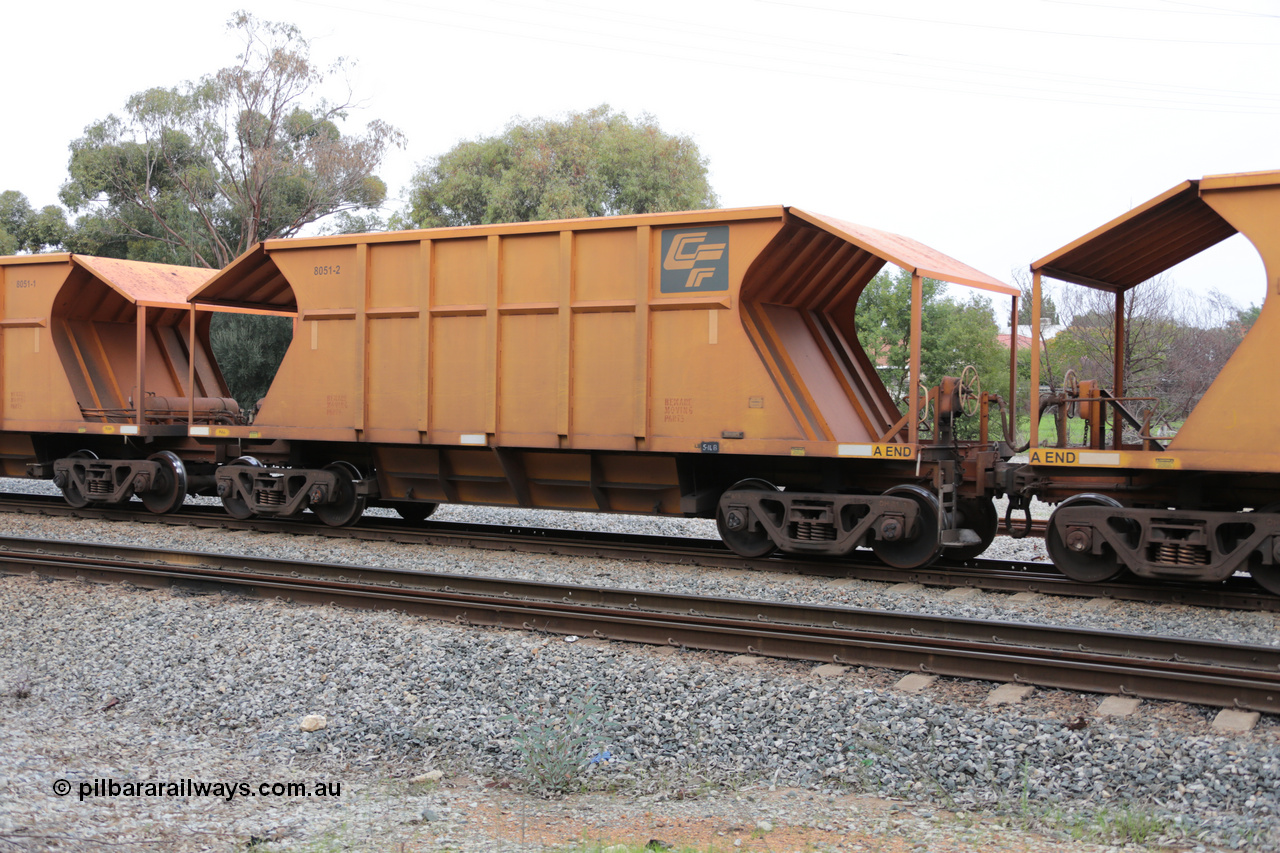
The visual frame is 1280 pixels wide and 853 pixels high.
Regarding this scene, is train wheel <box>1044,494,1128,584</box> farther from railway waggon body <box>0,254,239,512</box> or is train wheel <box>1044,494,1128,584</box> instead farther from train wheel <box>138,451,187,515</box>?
train wheel <box>138,451,187,515</box>

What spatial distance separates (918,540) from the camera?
30.2 feet

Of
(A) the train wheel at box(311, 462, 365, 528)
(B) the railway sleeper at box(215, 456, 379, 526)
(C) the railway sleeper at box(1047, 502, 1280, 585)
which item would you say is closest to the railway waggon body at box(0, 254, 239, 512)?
(B) the railway sleeper at box(215, 456, 379, 526)

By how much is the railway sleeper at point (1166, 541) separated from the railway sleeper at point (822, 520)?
1.18m

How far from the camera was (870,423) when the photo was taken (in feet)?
34.2

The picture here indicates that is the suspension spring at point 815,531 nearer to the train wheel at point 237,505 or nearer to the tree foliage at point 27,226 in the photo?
the train wheel at point 237,505

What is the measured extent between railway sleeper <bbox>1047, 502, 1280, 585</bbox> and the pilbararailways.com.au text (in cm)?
645

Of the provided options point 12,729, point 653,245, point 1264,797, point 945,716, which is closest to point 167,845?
point 12,729

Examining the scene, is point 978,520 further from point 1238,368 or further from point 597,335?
point 597,335

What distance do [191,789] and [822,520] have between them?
6.12m

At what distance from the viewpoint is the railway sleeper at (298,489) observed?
11773mm

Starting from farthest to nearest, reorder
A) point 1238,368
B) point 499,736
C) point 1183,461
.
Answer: point 1183,461
point 1238,368
point 499,736

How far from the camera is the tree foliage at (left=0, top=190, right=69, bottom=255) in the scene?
136 feet

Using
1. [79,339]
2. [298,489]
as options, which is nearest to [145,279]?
[79,339]

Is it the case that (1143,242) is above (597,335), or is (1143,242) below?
above
